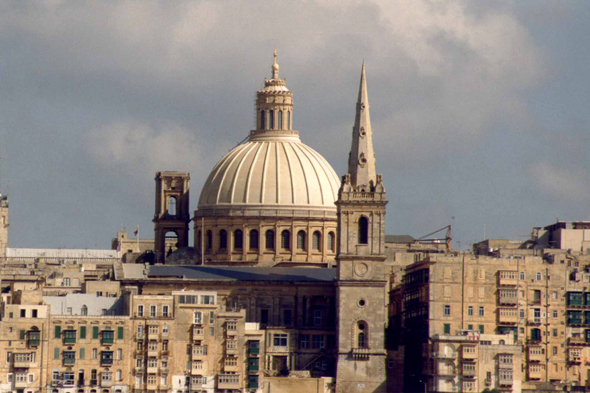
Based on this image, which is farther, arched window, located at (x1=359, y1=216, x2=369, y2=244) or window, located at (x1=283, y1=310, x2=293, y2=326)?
window, located at (x1=283, y1=310, x2=293, y2=326)

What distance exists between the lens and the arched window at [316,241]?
154125 millimetres

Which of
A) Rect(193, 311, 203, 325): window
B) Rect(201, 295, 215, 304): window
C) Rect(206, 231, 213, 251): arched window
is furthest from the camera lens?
Rect(206, 231, 213, 251): arched window

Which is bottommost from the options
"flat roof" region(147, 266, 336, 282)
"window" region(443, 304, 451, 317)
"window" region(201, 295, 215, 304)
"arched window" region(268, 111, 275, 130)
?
"window" region(443, 304, 451, 317)

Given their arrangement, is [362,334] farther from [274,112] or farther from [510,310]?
[274,112]

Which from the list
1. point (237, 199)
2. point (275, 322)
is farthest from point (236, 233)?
→ point (275, 322)

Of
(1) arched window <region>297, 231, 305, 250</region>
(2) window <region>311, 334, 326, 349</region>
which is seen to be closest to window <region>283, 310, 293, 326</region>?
(2) window <region>311, 334, 326, 349</region>

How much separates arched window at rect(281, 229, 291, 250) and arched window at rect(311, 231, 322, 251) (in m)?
1.76

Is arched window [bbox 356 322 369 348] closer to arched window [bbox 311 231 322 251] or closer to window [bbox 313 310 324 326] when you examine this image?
window [bbox 313 310 324 326]

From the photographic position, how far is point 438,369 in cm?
13338

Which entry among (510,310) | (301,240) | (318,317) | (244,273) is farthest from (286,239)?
(510,310)

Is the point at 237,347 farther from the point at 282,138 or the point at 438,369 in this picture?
the point at 282,138

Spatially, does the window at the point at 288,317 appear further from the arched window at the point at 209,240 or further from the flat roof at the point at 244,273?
the arched window at the point at 209,240

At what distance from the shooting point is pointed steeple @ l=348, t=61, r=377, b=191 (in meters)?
140

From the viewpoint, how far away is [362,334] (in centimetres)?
13612
